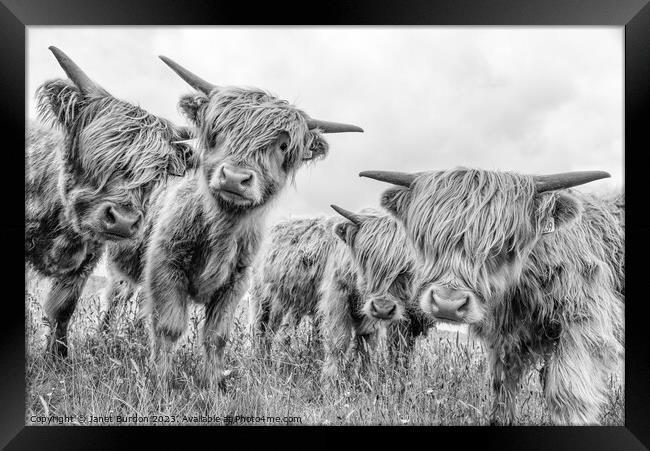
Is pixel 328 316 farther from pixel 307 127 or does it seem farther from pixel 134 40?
pixel 134 40

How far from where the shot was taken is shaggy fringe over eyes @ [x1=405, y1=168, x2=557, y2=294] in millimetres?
2885

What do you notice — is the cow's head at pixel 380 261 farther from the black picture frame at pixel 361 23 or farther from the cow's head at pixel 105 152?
the cow's head at pixel 105 152

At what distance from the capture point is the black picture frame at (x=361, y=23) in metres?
3.13

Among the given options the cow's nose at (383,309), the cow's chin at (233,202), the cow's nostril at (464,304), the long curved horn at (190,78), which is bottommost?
the cow's nose at (383,309)

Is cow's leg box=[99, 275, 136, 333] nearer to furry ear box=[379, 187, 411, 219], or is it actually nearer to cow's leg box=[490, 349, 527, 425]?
furry ear box=[379, 187, 411, 219]

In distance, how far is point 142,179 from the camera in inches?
124

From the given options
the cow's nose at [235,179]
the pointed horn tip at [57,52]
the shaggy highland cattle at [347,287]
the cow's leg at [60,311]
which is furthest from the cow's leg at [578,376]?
the pointed horn tip at [57,52]

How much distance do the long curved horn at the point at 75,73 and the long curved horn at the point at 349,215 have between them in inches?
64.5

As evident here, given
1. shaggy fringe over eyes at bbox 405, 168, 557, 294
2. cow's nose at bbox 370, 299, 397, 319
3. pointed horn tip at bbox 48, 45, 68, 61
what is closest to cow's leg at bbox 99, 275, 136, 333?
pointed horn tip at bbox 48, 45, 68, 61

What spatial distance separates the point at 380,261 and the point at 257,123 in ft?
3.79

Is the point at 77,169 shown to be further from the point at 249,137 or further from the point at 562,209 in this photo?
the point at 562,209

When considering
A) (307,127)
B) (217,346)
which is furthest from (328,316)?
(307,127)

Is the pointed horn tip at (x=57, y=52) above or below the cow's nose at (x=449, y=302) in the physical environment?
above

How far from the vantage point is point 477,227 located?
2922 millimetres
